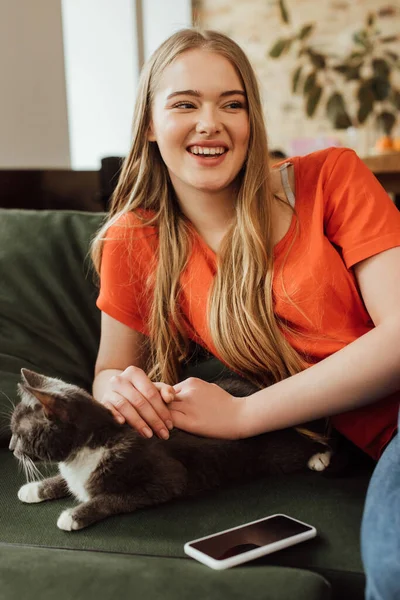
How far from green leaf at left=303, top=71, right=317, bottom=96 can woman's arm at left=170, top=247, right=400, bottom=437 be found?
4609 millimetres

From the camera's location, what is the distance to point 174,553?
3.26 ft

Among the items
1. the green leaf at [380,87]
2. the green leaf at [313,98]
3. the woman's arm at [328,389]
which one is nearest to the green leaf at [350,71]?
the green leaf at [380,87]

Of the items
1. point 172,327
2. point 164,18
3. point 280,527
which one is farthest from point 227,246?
point 164,18

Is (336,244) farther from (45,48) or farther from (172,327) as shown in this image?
(45,48)

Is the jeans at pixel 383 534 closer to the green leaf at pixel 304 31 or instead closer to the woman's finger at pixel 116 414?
the woman's finger at pixel 116 414

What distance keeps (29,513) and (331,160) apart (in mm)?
850

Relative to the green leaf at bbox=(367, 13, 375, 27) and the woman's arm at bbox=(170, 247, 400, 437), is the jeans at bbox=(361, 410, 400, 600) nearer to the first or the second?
the woman's arm at bbox=(170, 247, 400, 437)

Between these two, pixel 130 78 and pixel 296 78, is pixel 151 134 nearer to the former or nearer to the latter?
pixel 130 78

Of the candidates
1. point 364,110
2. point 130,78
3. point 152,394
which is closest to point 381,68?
point 364,110

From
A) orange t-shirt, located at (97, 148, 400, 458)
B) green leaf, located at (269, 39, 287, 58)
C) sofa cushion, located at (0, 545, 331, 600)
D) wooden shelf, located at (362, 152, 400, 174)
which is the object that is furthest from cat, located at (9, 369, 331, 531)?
green leaf, located at (269, 39, 287, 58)

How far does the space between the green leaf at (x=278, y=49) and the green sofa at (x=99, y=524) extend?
13.9 feet

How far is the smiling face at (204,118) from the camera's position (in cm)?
132

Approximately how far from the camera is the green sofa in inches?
34.5

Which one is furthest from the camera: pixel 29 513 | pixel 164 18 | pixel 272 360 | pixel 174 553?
pixel 164 18
